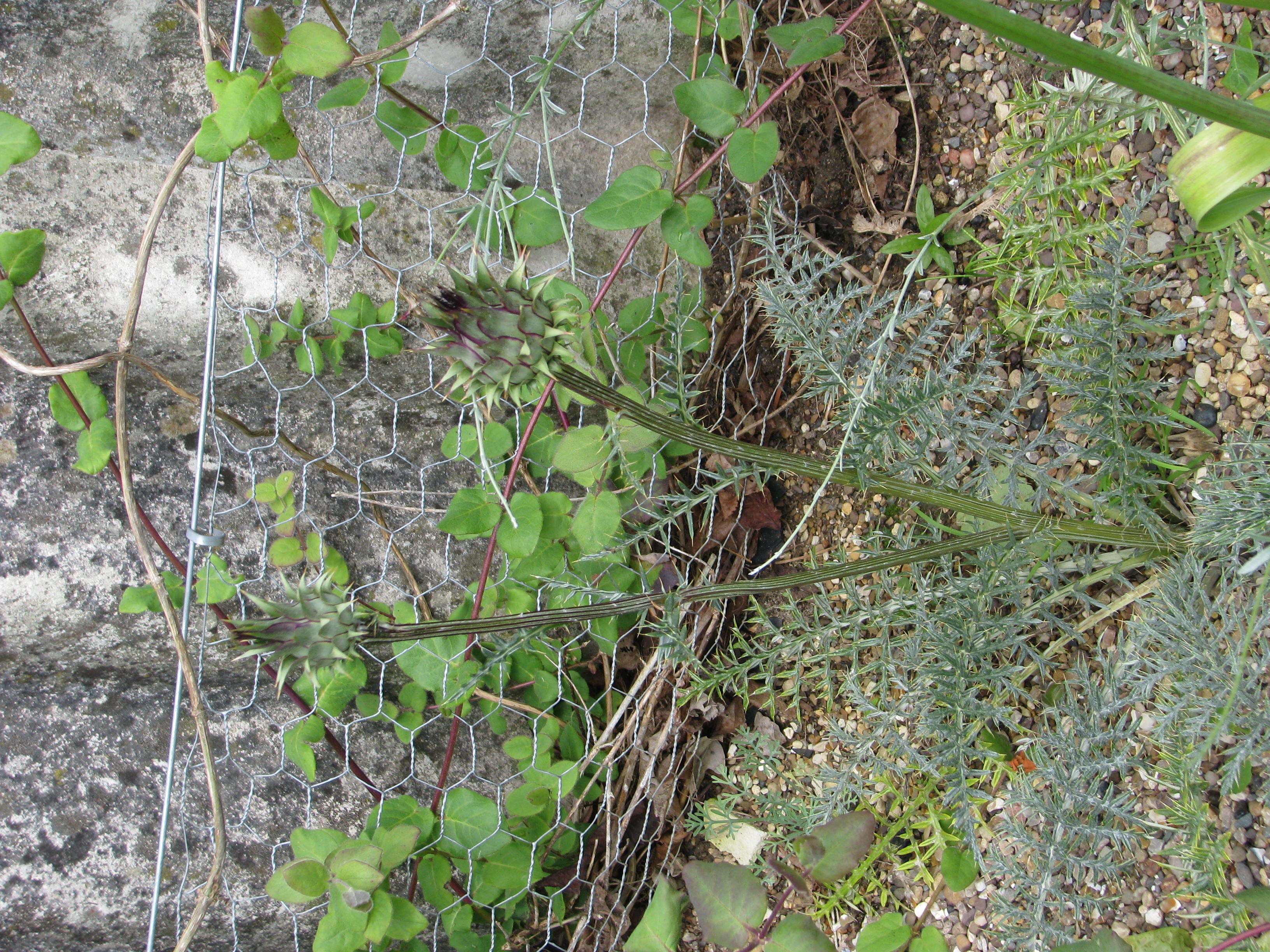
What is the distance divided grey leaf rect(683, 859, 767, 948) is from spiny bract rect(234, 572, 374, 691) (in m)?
0.46

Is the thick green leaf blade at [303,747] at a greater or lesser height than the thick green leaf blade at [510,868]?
greater

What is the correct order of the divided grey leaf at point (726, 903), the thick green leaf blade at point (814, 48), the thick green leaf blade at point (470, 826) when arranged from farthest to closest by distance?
the thick green leaf blade at point (470, 826) → the thick green leaf blade at point (814, 48) → the divided grey leaf at point (726, 903)

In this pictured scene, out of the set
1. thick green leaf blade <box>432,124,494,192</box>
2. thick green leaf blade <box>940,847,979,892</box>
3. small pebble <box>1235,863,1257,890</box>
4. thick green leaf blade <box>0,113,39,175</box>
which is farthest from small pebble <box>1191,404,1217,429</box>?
thick green leaf blade <box>0,113,39,175</box>

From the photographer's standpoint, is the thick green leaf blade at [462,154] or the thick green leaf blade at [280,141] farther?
the thick green leaf blade at [462,154]

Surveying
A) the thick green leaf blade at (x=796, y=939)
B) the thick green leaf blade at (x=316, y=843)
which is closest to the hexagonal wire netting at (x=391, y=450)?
the thick green leaf blade at (x=316, y=843)

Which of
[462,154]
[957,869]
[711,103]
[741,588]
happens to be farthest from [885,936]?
[462,154]

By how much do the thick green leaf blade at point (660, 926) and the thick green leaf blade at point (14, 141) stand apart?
4.13 ft

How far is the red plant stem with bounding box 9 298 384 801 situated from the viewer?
137 centimetres

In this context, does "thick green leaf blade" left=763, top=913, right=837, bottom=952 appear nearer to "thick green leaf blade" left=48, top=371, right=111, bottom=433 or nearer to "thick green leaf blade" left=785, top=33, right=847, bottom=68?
"thick green leaf blade" left=785, top=33, right=847, bottom=68

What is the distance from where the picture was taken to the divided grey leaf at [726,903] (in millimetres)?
926

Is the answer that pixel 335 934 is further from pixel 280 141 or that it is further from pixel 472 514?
pixel 280 141

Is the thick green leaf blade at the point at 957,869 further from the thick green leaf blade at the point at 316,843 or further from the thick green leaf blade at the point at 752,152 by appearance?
the thick green leaf blade at the point at 752,152

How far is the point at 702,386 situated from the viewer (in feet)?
5.85

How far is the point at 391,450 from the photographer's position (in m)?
1.67
